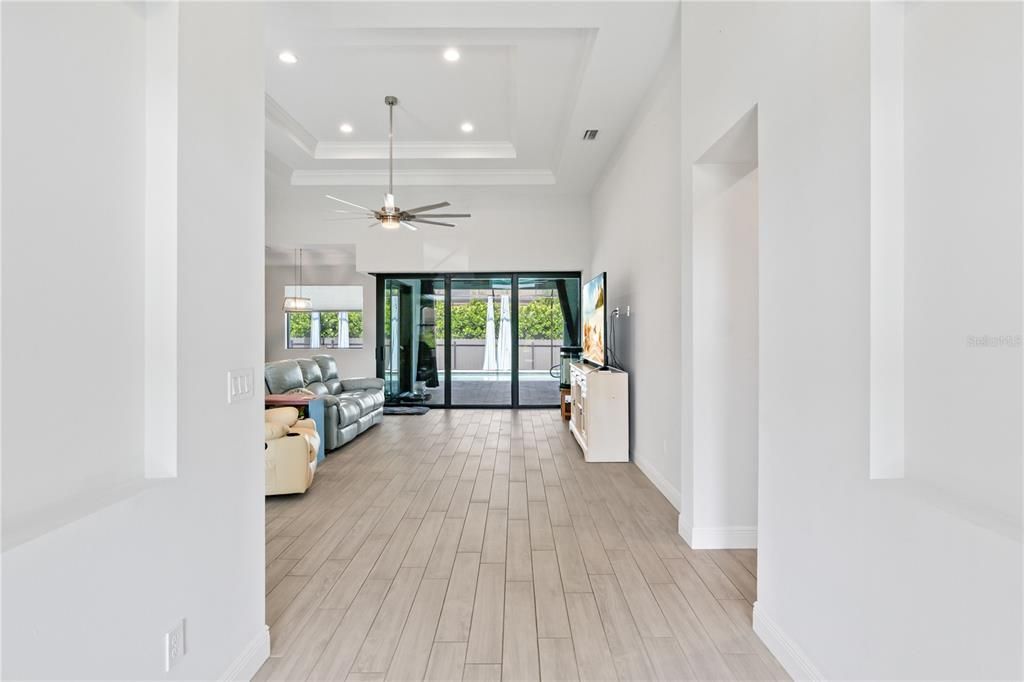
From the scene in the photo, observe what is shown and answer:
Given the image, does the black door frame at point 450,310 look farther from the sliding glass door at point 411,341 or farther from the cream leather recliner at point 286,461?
the cream leather recliner at point 286,461

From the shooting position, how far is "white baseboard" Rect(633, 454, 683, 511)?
328 centimetres

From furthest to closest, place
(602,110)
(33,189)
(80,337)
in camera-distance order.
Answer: (602,110)
(80,337)
(33,189)

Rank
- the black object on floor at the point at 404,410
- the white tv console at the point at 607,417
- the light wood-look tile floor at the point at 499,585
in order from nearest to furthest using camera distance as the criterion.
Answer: the light wood-look tile floor at the point at 499,585
the white tv console at the point at 607,417
the black object on floor at the point at 404,410

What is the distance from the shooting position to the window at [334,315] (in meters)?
9.37

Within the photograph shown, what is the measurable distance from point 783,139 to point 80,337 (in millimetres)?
2238

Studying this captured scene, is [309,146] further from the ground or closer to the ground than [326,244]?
further from the ground

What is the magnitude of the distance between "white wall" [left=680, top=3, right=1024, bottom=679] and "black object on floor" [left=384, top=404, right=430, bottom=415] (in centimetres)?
590

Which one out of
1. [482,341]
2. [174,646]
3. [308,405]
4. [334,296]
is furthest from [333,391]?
[174,646]

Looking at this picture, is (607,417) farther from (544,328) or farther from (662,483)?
(544,328)

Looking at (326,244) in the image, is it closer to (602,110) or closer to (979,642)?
(602,110)

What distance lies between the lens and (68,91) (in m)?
1.08

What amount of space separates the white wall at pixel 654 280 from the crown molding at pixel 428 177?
4.81ft

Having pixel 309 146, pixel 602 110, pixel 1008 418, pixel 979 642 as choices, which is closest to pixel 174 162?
pixel 1008 418

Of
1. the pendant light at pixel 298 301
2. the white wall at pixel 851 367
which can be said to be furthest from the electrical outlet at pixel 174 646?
the pendant light at pixel 298 301
